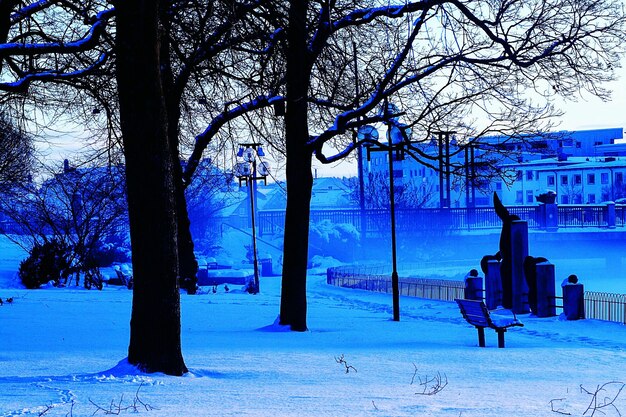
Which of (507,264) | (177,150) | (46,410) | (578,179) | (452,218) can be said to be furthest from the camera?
(578,179)

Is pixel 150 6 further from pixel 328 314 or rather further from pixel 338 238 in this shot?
pixel 338 238

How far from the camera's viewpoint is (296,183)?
16562mm

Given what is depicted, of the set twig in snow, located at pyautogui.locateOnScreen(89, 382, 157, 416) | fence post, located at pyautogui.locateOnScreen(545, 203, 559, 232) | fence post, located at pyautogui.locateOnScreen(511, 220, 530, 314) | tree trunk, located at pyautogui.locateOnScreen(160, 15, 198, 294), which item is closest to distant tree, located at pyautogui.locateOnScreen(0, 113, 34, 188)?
tree trunk, located at pyautogui.locateOnScreen(160, 15, 198, 294)

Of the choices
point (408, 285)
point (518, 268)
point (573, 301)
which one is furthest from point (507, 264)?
point (408, 285)

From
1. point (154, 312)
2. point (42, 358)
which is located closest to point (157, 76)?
point (154, 312)

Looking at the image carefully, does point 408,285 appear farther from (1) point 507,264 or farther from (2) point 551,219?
(2) point 551,219

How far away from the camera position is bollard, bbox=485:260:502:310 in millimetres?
28203

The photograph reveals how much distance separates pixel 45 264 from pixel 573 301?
18.7 meters

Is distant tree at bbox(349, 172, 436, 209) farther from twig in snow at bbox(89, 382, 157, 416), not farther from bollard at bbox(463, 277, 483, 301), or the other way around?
twig in snow at bbox(89, 382, 157, 416)

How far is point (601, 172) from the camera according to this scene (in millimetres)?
94562

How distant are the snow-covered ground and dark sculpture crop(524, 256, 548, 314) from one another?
154 inches

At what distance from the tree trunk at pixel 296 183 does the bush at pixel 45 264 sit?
56.5 feet

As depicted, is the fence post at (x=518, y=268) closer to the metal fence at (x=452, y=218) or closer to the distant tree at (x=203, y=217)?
the metal fence at (x=452, y=218)

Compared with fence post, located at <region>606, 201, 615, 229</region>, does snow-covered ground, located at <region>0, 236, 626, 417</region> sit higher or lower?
lower
